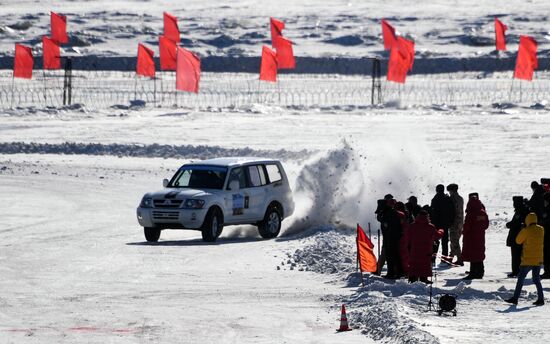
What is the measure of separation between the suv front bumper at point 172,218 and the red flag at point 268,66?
1471 inches

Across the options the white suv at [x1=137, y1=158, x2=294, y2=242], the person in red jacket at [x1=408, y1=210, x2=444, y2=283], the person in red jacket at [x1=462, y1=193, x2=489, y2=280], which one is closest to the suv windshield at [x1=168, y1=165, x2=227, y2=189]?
the white suv at [x1=137, y1=158, x2=294, y2=242]

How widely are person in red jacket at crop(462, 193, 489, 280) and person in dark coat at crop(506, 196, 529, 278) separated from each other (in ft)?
1.27

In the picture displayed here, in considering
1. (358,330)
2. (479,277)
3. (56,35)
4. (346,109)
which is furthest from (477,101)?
(358,330)

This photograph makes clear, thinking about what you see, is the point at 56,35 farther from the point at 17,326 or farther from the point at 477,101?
the point at 17,326

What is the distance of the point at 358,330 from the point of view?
1370 cm

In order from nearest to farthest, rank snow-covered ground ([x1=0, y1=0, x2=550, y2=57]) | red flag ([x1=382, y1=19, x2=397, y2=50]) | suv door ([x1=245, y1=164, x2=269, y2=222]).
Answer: suv door ([x1=245, y1=164, x2=269, y2=222]) → red flag ([x1=382, y1=19, x2=397, y2=50]) → snow-covered ground ([x1=0, y1=0, x2=550, y2=57])

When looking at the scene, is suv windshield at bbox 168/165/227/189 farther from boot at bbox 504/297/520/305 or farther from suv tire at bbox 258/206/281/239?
boot at bbox 504/297/520/305

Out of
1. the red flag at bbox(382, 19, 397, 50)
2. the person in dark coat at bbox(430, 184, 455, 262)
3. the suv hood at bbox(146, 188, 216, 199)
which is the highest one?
the red flag at bbox(382, 19, 397, 50)

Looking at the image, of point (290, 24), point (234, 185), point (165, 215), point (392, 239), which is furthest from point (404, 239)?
point (290, 24)

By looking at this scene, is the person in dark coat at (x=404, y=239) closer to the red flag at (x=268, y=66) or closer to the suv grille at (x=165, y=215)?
the suv grille at (x=165, y=215)

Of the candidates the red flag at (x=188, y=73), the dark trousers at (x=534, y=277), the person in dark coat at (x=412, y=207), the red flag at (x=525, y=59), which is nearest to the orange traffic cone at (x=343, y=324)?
the dark trousers at (x=534, y=277)

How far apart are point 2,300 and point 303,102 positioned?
4563 cm

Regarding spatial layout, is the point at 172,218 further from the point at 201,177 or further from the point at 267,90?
the point at 267,90

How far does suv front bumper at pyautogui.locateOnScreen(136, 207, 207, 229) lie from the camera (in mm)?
21969
